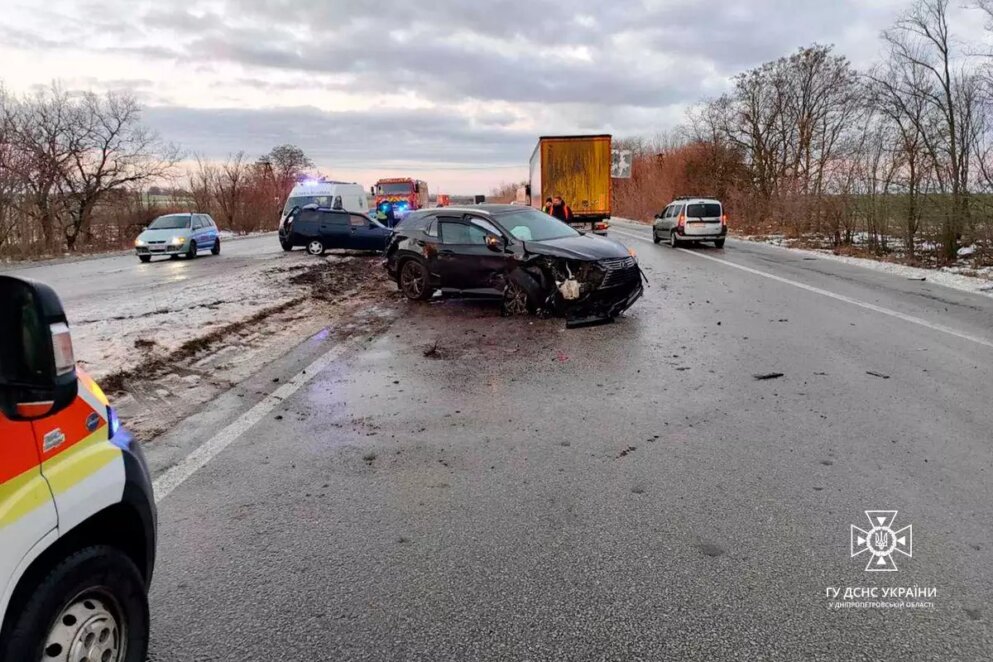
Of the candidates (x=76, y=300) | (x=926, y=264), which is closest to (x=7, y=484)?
(x=76, y=300)

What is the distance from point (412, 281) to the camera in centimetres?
1206

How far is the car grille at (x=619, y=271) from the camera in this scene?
934 centimetres

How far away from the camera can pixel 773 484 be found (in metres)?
3.97

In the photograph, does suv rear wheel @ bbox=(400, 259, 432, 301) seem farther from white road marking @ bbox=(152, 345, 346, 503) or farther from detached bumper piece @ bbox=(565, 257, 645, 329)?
white road marking @ bbox=(152, 345, 346, 503)

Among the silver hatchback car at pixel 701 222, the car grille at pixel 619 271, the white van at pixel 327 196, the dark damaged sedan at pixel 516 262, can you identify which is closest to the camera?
the car grille at pixel 619 271

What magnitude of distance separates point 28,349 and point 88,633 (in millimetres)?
884

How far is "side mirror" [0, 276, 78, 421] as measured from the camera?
1730 millimetres

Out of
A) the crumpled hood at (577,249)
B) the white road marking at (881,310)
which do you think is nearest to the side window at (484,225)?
the crumpled hood at (577,249)

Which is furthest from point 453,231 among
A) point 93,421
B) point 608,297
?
point 93,421

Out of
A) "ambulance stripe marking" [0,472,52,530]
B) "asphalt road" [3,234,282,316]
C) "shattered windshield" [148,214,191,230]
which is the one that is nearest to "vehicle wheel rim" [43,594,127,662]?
"ambulance stripe marking" [0,472,52,530]

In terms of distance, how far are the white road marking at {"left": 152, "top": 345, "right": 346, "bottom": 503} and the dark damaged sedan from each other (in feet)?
12.0

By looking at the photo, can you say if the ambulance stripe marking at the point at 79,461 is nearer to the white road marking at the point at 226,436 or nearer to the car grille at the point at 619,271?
the white road marking at the point at 226,436

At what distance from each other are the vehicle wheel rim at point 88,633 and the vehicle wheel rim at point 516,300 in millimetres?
8256

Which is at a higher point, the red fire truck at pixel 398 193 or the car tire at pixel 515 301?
the red fire truck at pixel 398 193
